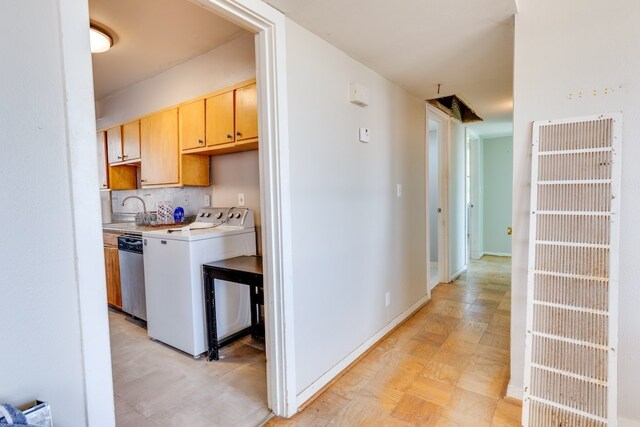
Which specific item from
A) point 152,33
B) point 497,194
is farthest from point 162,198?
point 497,194

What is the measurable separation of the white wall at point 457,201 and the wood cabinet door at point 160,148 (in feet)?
10.7

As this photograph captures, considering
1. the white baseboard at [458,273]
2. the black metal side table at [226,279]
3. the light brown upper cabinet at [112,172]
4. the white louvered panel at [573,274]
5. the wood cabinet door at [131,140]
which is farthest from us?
the white baseboard at [458,273]

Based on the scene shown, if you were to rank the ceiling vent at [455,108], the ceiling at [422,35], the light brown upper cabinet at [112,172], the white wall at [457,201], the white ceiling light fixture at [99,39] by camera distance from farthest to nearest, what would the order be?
the white wall at [457,201] → the light brown upper cabinet at [112,172] → the ceiling vent at [455,108] → the white ceiling light fixture at [99,39] → the ceiling at [422,35]

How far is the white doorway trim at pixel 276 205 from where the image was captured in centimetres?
160

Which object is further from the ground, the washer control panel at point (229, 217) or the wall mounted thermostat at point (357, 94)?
the wall mounted thermostat at point (357, 94)

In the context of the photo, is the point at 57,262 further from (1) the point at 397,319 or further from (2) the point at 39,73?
(1) the point at 397,319

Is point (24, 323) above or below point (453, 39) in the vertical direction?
below

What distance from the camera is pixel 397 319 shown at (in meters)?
2.86

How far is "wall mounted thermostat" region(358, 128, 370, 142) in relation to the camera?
7.40 ft

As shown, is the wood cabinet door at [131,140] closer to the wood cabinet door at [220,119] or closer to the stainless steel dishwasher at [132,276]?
the stainless steel dishwasher at [132,276]

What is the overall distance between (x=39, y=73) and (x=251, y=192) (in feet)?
5.97

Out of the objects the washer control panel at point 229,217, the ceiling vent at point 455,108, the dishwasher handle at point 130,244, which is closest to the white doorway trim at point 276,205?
the washer control panel at point 229,217

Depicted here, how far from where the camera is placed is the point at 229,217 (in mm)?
2674

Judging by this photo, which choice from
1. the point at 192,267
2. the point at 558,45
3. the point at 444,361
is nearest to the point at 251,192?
the point at 192,267
